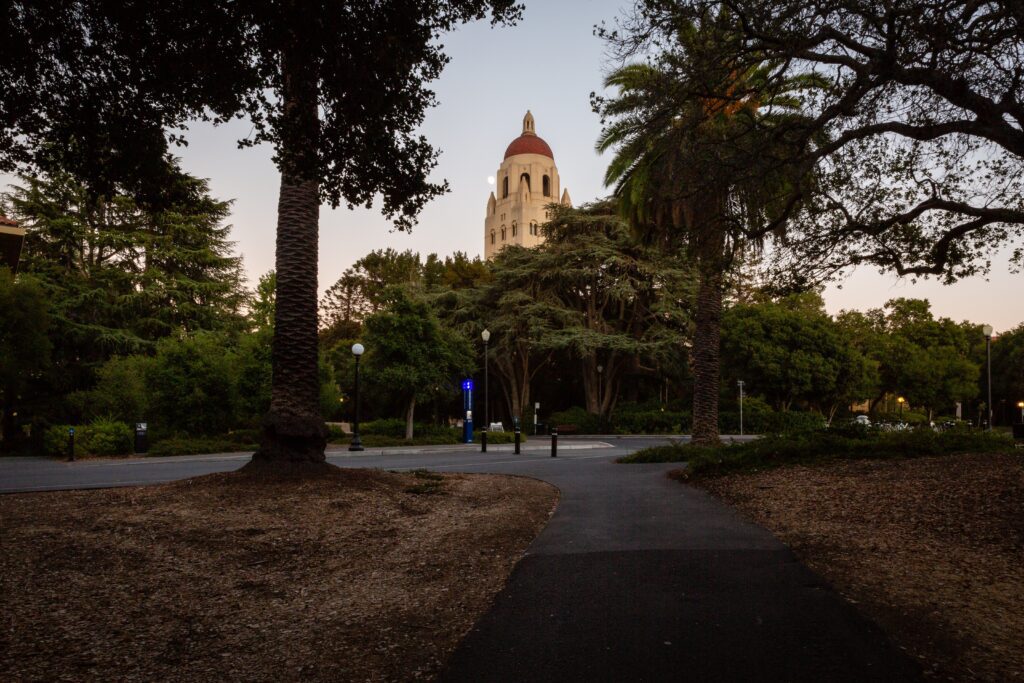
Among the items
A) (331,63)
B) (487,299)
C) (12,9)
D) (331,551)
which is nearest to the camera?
(12,9)

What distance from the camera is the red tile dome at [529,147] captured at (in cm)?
10762

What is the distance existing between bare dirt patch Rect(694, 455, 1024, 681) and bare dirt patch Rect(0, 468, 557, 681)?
3006 millimetres

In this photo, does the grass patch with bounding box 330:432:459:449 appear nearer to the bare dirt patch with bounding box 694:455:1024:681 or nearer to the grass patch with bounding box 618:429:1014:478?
the grass patch with bounding box 618:429:1014:478

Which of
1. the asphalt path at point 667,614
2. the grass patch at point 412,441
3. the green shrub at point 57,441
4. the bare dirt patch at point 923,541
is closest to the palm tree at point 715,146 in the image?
the bare dirt patch at point 923,541

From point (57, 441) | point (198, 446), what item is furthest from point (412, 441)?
point (57, 441)

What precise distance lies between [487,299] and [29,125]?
34.7 metres

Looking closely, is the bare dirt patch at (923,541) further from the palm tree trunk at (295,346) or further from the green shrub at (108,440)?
the green shrub at (108,440)

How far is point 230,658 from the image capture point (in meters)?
4.02

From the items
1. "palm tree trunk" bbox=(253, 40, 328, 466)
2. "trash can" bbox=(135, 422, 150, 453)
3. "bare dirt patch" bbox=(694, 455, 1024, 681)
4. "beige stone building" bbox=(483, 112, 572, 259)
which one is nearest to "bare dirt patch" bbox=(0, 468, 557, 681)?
"palm tree trunk" bbox=(253, 40, 328, 466)

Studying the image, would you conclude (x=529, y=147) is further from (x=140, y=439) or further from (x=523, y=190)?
(x=140, y=439)

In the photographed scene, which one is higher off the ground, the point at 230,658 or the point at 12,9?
the point at 12,9

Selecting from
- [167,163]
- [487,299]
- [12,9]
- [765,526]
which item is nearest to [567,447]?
[487,299]

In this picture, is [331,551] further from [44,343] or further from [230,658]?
[44,343]

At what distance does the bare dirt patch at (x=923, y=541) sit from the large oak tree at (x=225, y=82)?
6385 millimetres
